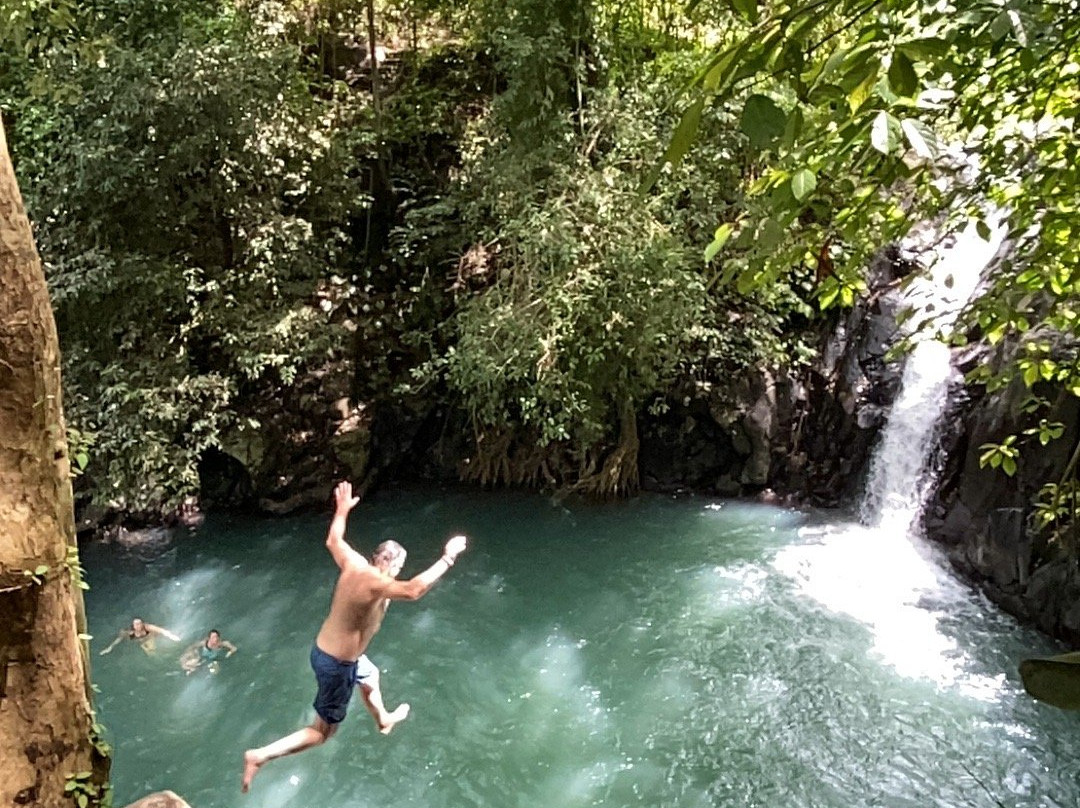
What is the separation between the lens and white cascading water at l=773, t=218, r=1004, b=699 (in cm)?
583

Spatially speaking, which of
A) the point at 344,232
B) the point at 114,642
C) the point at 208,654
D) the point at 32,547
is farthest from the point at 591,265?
the point at 32,547

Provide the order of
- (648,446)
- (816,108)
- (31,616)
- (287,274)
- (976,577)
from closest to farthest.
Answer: (816,108) < (31,616) < (976,577) < (287,274) < (648,446)

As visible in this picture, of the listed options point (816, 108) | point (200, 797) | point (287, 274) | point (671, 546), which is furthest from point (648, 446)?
point (816, 108)

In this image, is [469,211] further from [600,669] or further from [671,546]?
[600,669]

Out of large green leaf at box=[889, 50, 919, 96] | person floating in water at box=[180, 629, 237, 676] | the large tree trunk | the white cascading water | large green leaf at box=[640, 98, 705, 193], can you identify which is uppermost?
large green leaf at box=[889, 50, 919, 96]

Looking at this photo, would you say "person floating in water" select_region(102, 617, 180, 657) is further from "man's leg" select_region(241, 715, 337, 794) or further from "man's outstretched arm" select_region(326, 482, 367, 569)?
"man's outstretched arm" select_region(326, 482, 367, 569)

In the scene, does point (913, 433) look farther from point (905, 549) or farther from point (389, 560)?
point (389, 560)

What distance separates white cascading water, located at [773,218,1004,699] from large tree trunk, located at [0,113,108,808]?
5.30 m

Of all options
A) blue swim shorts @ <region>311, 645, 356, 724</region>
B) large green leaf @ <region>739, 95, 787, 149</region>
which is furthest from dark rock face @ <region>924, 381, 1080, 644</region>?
large green leaf @ <region>739, 95, 787, 149</region>

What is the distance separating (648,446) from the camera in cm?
889

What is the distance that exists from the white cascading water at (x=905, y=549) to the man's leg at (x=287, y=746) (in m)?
4.05

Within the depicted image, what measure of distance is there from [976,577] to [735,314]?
11.1ft

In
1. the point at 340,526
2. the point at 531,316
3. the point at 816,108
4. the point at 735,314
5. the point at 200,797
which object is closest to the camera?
the point at 816,108

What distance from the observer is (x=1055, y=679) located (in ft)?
2.56
